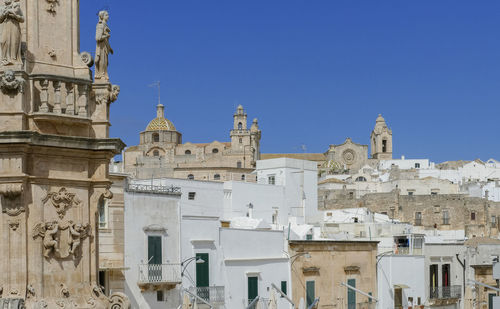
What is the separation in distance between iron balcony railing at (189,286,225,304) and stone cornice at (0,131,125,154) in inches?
632

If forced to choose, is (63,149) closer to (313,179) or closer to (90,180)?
(90,180)

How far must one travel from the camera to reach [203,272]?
2541 centimetres

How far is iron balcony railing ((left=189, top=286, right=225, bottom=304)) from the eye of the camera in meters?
24.9

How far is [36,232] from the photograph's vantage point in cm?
854

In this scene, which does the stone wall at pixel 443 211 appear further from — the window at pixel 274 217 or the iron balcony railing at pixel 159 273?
the iron balcony railing at pixel 159 273

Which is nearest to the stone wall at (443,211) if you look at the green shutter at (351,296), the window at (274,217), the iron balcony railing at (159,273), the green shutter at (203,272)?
the window at (274,217)

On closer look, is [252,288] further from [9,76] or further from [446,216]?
[446,216]

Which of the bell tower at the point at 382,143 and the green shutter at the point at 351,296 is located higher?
the bell tower at the point at 382,143

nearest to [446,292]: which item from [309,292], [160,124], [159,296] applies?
[309,292]

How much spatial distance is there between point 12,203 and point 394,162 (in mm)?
85108

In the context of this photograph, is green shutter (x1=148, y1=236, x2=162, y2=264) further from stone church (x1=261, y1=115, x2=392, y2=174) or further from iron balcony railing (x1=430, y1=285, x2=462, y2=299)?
stone church (x1=261, y1=115, x2=392, y2=174)

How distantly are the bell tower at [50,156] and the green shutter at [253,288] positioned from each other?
1839 cm

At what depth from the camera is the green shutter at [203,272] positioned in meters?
25.3

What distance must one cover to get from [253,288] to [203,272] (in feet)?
8.38
